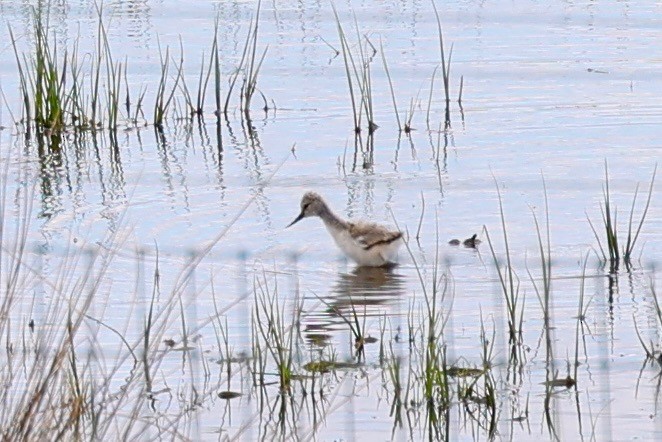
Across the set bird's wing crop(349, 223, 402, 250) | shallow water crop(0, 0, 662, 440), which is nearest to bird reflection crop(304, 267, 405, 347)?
shallow water crop(0, 0, 662, 440)

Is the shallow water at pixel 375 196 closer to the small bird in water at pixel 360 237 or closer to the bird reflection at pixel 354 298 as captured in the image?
the bird reflection at pixel 354 298

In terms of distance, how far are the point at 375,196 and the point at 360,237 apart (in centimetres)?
154

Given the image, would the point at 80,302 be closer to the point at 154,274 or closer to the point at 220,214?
the point at 154,274

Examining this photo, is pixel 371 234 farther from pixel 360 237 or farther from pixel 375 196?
pixel 375 196

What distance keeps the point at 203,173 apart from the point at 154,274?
2.59 m

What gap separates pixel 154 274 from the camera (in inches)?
349

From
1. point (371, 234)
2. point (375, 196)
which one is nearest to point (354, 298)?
point (371, 234)

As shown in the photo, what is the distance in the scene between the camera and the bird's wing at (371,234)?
29.9 feet

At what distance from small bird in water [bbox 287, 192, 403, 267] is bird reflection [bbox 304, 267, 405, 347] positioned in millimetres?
89

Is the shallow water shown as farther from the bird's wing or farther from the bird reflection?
the bird's wing

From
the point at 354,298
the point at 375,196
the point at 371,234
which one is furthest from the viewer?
the point at 375,196

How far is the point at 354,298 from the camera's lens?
343 inches

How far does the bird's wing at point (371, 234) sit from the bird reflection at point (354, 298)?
210 millimetres

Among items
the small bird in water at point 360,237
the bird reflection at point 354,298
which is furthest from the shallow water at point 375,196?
the small bird in water at point 360,237
